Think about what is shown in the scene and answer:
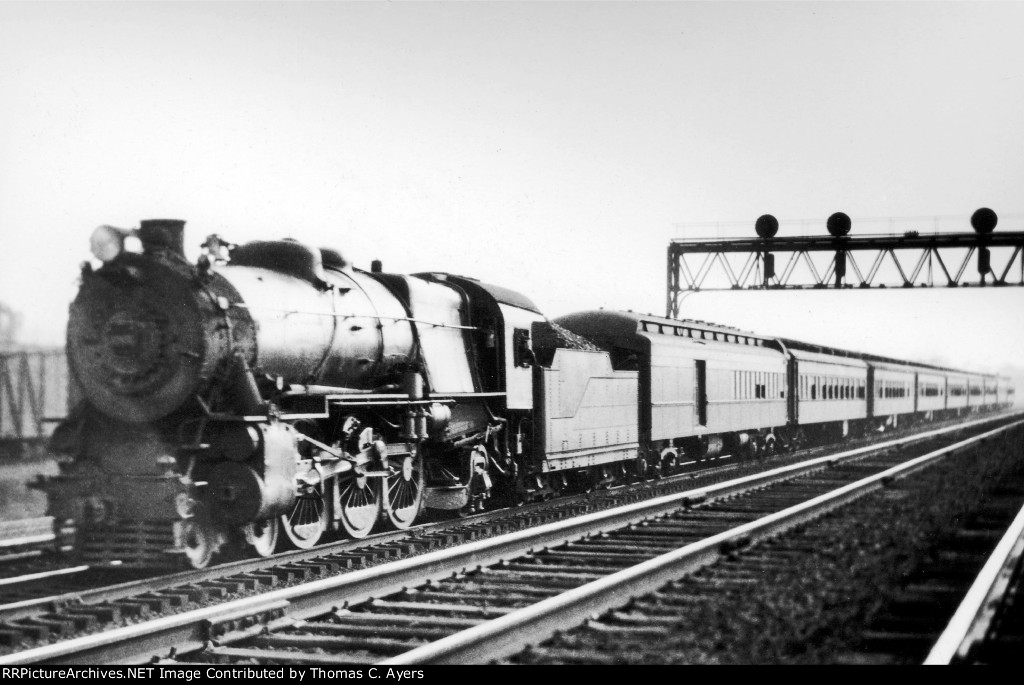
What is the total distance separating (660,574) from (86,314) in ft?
18.0

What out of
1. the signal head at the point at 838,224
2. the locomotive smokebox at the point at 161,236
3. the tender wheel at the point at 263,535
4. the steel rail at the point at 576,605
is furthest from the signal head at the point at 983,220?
the locomotive smokebox at the point at 161,236

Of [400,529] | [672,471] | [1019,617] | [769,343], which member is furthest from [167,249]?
[769,343]

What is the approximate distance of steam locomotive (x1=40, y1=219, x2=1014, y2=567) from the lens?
889 centimetres

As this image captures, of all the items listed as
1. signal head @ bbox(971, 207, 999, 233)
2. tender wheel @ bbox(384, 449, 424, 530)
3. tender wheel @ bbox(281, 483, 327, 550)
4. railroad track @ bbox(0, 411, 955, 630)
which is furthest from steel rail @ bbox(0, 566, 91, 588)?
signal head @ bbox(971, 207, 999, 233)

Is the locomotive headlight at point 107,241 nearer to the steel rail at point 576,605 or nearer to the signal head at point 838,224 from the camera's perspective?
the steel rail at point 576,605

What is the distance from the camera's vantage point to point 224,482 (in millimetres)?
8992

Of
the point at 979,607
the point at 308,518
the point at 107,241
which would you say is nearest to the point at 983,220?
the point at 979,607

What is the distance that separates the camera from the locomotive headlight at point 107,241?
8883 millimetres

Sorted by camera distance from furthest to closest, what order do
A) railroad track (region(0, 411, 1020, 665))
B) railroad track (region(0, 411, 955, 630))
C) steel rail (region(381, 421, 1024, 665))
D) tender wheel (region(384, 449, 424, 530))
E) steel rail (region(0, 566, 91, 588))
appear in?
tender wheel (region(384, 449, 424, 530)) → steel rail (region(0, 566, 91, 588)) → railroad track (region(0, 411, 955, 630)) → railroad track (region(0, 411, 1020, 665)) → steel rail (region(381, 421, 1024, 665))

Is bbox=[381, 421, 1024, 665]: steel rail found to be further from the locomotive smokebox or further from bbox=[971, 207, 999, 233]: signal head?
bbox=[971, 207, 999, 233]: signal head

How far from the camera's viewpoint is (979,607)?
734cm

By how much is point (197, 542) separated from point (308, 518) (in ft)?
5.35

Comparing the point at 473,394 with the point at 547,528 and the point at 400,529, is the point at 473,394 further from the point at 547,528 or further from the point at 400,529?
the point at 547,528

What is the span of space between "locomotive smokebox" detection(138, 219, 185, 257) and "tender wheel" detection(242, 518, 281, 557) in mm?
2505
